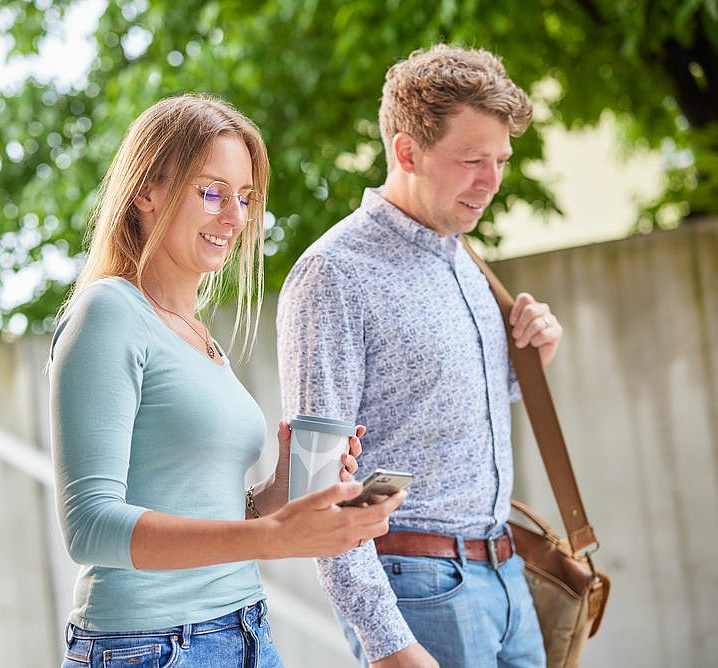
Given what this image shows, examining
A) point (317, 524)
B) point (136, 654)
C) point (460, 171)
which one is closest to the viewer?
point (317, 524)

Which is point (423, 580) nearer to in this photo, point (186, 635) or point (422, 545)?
point (422, 545)

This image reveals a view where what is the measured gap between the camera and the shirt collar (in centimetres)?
188

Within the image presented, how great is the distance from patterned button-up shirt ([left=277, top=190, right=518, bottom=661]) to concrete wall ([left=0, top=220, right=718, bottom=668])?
1321 mm

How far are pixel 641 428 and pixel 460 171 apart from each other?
1.53 metres

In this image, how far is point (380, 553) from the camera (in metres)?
1.76

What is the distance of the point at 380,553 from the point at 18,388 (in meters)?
2.50

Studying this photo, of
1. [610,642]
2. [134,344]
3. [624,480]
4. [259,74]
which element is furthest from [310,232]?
[134,344]

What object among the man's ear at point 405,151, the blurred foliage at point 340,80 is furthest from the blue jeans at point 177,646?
the blurred foliage at point 340,80

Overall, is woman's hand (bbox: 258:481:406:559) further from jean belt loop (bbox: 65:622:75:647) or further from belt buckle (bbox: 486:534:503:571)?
belt buckle (bbox: 486:534:503:571)

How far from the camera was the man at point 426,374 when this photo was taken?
168cm

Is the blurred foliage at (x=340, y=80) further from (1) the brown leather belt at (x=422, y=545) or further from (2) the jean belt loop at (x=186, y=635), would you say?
(2) the jean belt loop at (x=186, y=635)

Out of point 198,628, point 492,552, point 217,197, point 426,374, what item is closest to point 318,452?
point 198,628

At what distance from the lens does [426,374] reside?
1.75 m

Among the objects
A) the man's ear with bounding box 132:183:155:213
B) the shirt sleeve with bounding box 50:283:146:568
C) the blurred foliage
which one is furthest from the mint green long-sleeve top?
the blurred foliage
